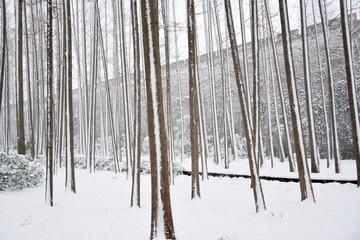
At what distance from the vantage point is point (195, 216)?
4340 millimetres

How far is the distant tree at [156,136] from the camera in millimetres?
2818

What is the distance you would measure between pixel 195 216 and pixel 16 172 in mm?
5111

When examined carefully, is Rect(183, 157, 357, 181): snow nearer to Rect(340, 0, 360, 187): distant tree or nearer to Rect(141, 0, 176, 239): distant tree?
Rect(340, 0, 360, 187): distant tree

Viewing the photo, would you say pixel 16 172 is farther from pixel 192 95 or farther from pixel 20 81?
pixel 192 95

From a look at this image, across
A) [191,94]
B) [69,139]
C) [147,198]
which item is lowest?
[147,198]

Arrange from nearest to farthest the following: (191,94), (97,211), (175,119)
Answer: (97,211) → (191,94) → (175,119)

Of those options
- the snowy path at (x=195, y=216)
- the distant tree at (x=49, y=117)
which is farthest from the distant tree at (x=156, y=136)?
the distant tree at (x=49, y=117)

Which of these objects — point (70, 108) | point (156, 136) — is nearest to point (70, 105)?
point (70, 108)

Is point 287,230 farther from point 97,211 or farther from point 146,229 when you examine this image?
point 97,211

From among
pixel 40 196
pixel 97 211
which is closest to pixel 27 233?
pixel 97 211

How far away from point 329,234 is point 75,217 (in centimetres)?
415

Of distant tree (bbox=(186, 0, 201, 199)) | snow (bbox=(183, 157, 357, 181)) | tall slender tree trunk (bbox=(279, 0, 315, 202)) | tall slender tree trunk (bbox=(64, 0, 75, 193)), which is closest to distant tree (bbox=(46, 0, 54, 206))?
tall slender tree trunk (bbox=(64, 0, 75, 193))

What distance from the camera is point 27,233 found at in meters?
3.36

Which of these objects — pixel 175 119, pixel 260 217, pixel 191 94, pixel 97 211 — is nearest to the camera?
pixel 260 217
